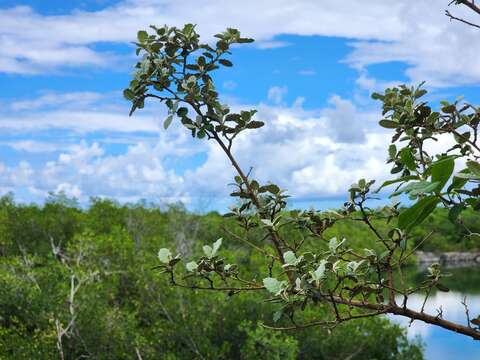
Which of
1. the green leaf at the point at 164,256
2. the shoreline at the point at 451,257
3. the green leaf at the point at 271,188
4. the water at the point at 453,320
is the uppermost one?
the green leaf at the point at 271,188

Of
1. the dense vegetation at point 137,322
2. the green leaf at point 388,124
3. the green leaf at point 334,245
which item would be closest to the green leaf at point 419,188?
the green leaf at point 334,245

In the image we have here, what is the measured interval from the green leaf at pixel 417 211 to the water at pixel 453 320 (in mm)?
17755

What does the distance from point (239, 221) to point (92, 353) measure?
1027 centimetres

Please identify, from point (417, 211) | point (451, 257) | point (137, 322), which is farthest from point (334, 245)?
point (451, 257)

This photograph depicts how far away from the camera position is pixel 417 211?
131 centimetres

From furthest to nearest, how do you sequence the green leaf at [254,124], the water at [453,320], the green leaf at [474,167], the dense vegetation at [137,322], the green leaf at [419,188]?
the water at [453,320] → the dense vegetation at [137,322] → the green leaf at [254,124] → the green leaf at [474,167] → the green leaf at [419,188]

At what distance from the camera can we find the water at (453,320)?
27297 millimetres

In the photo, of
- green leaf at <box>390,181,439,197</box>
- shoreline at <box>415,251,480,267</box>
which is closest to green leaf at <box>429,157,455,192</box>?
green leaf at <box>390,181,439,197</box>

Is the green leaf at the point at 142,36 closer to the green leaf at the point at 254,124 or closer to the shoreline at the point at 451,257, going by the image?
the green leaf at the point at 254,124

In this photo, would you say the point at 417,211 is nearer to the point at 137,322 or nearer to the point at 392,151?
the point at 392,151

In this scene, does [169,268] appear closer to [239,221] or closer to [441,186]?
[239,221]

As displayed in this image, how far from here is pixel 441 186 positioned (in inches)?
51.0

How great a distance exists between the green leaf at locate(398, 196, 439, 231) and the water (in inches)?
699

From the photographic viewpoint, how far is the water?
89.6 feet
